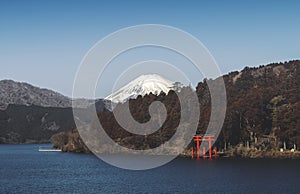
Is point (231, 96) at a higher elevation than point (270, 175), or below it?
higher

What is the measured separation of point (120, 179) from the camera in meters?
44.0

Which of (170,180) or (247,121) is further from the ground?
(247,121)

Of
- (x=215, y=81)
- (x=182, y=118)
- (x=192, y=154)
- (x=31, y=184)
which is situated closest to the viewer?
(x=31, y=184)

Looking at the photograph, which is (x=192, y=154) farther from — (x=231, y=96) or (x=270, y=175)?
(x=270, y=175)

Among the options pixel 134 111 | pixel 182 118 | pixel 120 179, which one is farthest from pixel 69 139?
pixel 120 179

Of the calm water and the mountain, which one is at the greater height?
the mountain

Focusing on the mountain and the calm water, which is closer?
the calm water

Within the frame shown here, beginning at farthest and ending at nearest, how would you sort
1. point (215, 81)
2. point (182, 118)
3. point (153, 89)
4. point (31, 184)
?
point (153, 89), point (215, 81), point (182, 118), point (31, 184)

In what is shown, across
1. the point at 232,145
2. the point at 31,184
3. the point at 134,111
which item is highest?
the point at 134,111

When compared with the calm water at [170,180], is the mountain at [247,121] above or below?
above

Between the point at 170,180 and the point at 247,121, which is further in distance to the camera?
the point at 247,121

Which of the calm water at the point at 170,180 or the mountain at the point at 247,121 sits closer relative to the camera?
the calm water at the point at 170,180

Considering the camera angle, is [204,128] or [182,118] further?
[182,118]

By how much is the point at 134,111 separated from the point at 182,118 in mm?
12178
